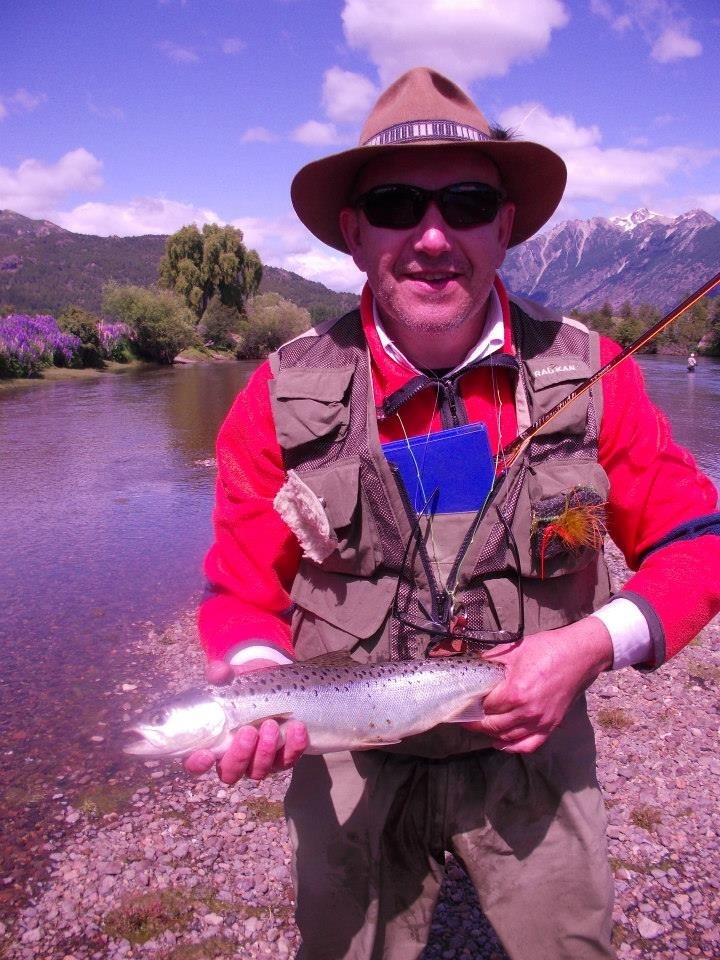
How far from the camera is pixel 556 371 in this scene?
2.75m

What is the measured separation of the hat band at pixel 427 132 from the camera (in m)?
2.70

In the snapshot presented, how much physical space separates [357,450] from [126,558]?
891 cm

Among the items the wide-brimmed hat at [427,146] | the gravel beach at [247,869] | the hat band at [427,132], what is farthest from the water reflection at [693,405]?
the hat band at [427,132]

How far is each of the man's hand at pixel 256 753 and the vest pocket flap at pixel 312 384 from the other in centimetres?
122

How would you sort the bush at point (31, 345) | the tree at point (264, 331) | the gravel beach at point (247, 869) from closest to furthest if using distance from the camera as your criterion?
the gravel beach at point (247, 869) < the bush at point (31, 345) < the tree at point (264, 331)

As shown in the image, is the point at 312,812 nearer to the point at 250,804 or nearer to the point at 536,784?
the point at 536,784

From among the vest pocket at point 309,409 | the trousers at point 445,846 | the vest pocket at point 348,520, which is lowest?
the trousers at point 445,846

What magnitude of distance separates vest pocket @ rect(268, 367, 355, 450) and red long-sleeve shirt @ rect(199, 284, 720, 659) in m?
0.09

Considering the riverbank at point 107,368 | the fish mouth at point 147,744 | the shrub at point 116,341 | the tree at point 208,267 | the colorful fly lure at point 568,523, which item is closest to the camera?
the fish mouth at point 147,744

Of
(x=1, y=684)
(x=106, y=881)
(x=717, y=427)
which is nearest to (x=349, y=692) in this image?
(x=106, y=881)

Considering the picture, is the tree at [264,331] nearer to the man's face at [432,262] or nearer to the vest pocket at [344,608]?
the man's face at [432,262]

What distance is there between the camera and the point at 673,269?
618 feet

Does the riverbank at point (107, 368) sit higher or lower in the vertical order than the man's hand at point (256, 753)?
lower

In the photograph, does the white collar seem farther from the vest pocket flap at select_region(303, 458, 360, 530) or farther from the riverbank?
the riverbank
